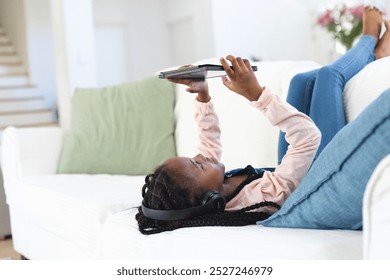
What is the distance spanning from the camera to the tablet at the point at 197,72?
3.73ft

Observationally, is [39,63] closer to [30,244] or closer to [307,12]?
[307,12]

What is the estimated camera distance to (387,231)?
2.34 ft

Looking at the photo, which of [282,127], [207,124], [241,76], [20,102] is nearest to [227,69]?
[241,76]

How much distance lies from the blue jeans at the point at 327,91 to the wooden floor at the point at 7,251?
1.36 metres

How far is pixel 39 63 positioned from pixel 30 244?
3.99 meters

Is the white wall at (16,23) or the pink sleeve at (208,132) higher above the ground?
the white wall at (16,23)

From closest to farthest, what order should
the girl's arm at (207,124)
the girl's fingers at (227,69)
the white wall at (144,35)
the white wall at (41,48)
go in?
the girl's fingers at (227,69)
the girl's arm at (207,124)
the white wall at (41,48)
the white wall at (144,35)

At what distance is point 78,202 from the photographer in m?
1.75

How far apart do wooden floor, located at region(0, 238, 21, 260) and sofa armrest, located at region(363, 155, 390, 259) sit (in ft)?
6.16

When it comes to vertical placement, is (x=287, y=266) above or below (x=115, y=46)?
below

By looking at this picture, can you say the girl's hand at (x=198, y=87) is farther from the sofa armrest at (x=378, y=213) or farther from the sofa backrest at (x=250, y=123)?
the sofa armrest at (x=378, y=213)

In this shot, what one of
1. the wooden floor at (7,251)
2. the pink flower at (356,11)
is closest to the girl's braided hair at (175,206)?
the wooden floor at (7,251)

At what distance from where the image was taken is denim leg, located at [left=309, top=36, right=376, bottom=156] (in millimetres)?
1351

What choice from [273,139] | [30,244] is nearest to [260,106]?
[273,139]
